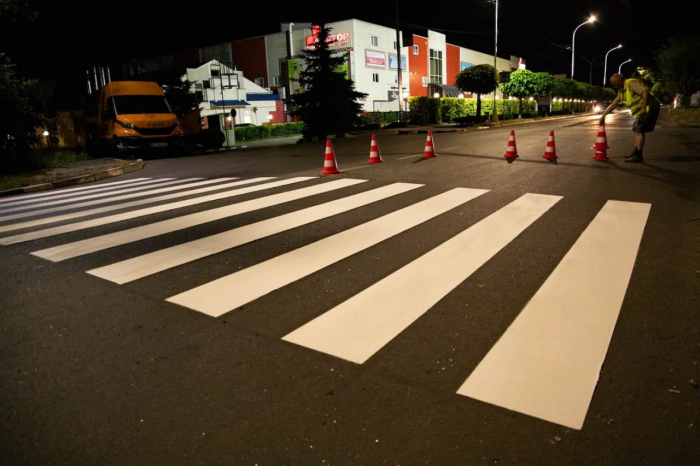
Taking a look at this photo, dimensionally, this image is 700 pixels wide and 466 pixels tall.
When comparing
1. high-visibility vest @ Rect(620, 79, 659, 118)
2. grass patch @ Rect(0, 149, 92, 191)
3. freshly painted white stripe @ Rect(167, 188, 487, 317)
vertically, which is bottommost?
freshly painted white stripe @ Rect(167, 188, 487, 317)

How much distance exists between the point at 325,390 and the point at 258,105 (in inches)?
1906

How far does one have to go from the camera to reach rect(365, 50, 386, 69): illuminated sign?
49.1m

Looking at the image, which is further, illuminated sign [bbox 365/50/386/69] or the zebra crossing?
illuminated sign [bbox 365/50/386/69]

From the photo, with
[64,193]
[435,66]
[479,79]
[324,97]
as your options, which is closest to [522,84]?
[479,79]

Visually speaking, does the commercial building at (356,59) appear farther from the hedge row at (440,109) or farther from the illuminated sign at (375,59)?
the hedge row at (440,109)

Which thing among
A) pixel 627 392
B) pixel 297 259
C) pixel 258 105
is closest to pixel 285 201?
pixel 297 259

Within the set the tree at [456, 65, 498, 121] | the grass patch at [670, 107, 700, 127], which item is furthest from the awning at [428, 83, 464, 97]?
the grass patch at [670, 107, 700, 127]

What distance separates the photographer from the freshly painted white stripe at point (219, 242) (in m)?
4.29

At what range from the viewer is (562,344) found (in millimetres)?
2680

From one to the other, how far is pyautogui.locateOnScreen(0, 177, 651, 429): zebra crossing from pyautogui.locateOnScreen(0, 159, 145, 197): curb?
3701 millimetres

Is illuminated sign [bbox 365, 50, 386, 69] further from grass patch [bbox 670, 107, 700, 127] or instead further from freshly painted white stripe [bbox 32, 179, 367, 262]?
freshly painted white stripe [bbox 32, 179, 367, 262]

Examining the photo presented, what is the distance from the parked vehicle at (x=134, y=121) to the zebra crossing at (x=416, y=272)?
10.3 m

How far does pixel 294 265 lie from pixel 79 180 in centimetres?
1064

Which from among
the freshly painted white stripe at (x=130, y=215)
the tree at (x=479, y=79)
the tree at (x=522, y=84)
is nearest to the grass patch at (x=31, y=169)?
the freshly painted white stripe at (x=130, y=215)
